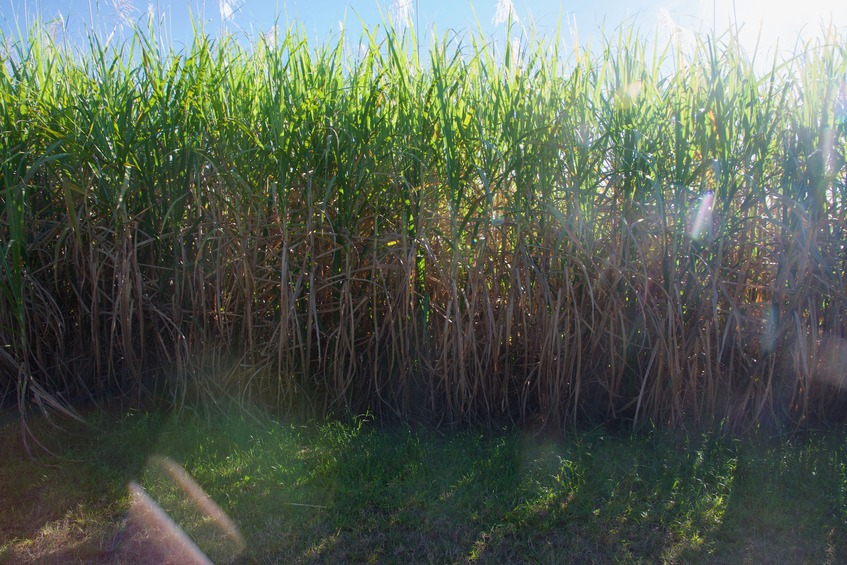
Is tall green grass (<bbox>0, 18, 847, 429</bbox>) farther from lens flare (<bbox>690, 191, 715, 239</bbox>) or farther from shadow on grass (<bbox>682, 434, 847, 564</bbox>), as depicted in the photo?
shadow on grass (<bbox>682, 434, 847, 564</bbox>)

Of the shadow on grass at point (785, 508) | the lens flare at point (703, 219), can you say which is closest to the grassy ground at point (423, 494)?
the shadow on grass at point (785, 508)

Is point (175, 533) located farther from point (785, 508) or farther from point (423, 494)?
point (785, 508)

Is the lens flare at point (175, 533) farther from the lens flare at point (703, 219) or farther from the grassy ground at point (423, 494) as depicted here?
the lens flare at point (703, 219)

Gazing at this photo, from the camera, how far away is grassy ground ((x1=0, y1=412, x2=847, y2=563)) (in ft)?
7.91

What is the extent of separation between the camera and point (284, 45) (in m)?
3.38

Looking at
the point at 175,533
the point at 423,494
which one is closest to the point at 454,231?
the point at 423,494

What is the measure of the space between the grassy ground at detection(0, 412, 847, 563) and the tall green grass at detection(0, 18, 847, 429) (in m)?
0.24

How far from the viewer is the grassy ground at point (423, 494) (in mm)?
2410

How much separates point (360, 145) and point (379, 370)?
3.63ft

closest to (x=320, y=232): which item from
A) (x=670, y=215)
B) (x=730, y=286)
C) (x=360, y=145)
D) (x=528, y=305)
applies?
(x=360, y=145)

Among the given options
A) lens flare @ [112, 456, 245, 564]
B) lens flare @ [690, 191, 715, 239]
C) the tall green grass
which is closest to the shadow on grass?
the tall green grass

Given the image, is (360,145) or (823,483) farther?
(360,145)

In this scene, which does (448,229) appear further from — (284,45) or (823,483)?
(823,483)

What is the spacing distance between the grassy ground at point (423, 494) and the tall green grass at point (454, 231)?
0.24m
